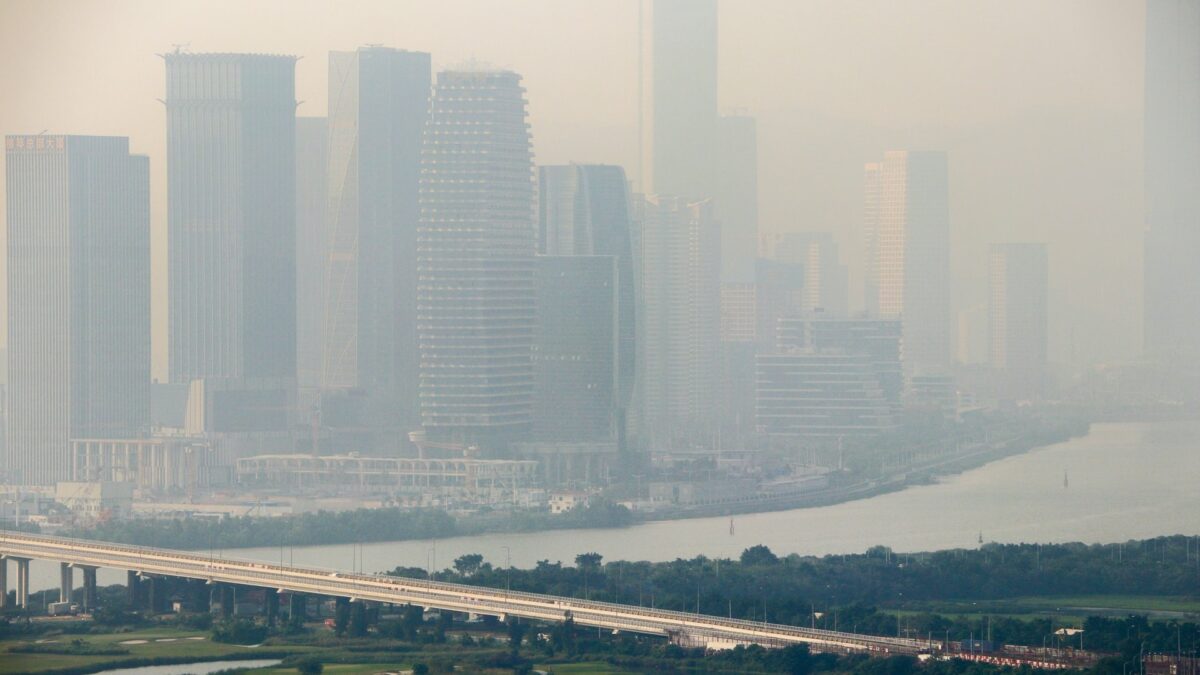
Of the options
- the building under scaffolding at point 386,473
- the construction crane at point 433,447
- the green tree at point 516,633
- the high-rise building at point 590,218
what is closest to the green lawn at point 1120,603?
the green tree at point 516,633

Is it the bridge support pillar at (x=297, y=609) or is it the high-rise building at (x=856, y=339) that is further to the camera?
the high-rise building at (x=856, y=339)

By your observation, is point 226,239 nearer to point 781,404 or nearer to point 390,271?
point 390,271

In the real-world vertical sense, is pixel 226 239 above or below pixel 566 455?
above

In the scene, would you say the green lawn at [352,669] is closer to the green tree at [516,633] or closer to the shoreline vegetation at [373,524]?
the green tree at [516,633]

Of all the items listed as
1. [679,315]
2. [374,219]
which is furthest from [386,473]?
[679,315]

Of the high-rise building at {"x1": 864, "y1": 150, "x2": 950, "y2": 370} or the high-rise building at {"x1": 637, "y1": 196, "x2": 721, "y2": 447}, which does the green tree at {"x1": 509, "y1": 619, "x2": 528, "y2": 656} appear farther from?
the high-rise building at {"x1": 864, "y1": 150, "x2": 950, "y2": 370}

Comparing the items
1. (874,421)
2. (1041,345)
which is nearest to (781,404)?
(874,421)

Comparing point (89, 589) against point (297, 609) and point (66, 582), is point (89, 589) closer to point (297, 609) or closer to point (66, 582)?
point (66, 582)
